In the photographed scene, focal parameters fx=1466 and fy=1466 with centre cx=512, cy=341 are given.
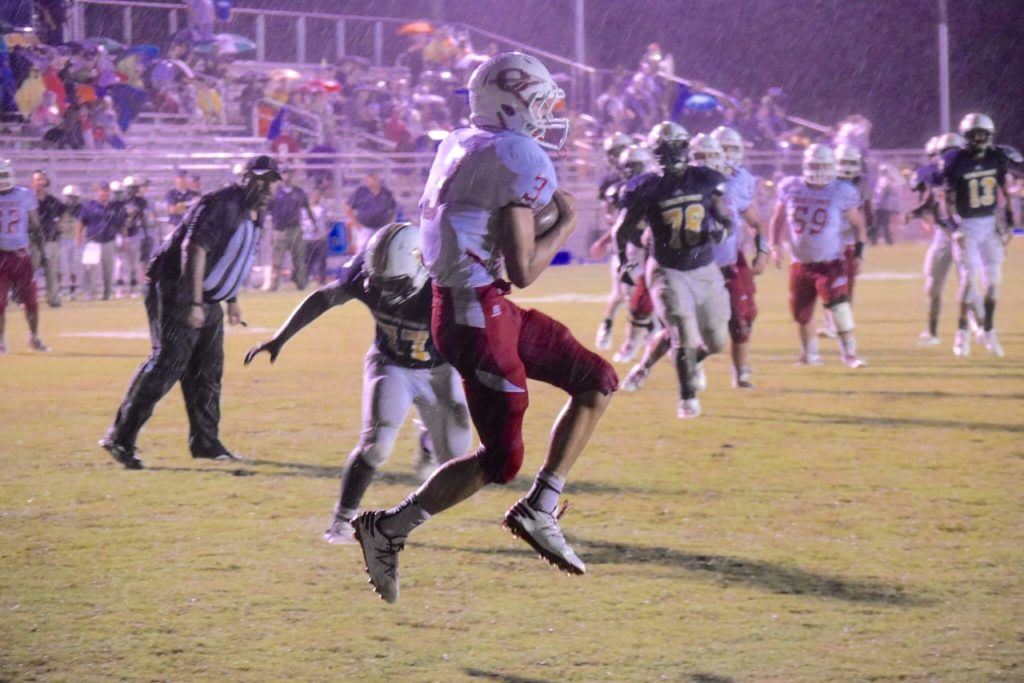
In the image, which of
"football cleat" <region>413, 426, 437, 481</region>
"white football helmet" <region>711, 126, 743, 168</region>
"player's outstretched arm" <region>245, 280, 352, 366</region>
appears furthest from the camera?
"white football helmet" <region>711, 126, 743, 168</region>

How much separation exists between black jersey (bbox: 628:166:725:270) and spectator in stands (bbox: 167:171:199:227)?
13.4 meters

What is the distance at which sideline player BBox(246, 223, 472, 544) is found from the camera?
6.40 m

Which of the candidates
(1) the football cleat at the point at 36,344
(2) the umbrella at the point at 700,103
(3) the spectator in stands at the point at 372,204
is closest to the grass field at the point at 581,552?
(1) the football cleat at the point at 36,344

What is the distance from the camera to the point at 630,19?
38219 mm

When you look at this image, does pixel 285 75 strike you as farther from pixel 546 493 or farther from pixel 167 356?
pixel 546 493

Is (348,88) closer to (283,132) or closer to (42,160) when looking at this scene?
(283,132)

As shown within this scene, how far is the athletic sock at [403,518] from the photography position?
512 cm

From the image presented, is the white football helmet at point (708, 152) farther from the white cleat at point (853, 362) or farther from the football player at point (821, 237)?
the white cleat at point (853, 362)

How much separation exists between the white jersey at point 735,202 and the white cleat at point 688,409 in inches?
59.3

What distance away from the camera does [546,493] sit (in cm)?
510

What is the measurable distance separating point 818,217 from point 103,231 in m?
12.7

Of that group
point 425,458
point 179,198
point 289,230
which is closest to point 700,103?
point 289,230

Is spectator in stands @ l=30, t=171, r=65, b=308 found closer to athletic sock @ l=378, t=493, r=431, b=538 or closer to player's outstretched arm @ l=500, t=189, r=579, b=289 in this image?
athletic sock @ l=378, t=493, r=431, b=538

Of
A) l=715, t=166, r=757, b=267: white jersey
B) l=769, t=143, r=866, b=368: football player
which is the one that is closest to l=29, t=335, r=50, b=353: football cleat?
l=715, t=166, r=757, b=267: white jersey
